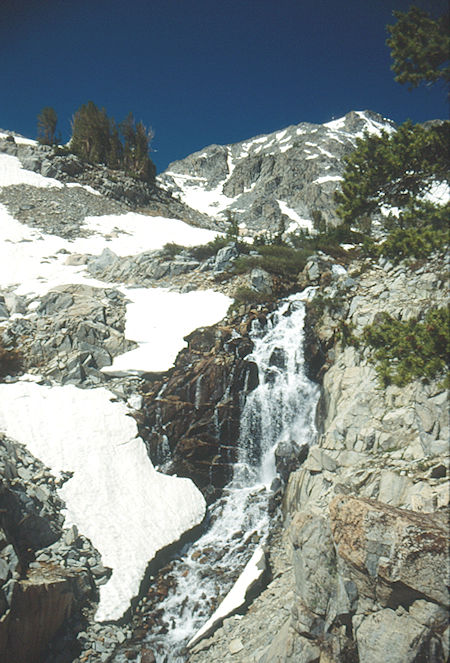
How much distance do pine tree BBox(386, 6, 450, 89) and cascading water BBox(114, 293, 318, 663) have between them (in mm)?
10092

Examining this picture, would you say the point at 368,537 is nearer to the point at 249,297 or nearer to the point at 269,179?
the point at 249,297

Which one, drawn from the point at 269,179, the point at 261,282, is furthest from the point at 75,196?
the point at 269,179

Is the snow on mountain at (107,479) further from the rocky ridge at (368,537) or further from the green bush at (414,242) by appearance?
the green bush at (414,242)

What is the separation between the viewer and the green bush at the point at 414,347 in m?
7.06

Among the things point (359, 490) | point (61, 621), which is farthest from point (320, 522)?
point (61, 621)

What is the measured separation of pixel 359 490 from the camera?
757 cm

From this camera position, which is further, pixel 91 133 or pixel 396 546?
pixel 91 133

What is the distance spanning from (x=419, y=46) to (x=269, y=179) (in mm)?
107318

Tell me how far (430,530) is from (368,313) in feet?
29.9

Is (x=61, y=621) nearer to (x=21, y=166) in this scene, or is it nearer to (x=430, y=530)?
(x=430, y=530)

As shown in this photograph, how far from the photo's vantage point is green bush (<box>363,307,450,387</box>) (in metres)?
7.06

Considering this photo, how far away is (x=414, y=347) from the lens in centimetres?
761

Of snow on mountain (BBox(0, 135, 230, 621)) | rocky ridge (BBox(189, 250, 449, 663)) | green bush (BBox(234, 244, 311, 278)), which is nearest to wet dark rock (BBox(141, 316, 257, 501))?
snow on mountain (BBox(0, 135, 230, 621))

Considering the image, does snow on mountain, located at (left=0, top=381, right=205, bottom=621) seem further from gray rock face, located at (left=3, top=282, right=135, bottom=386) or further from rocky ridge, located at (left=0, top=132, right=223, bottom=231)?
rocky ridge, located at (left=0, top=132, right=223, bottom=231)
